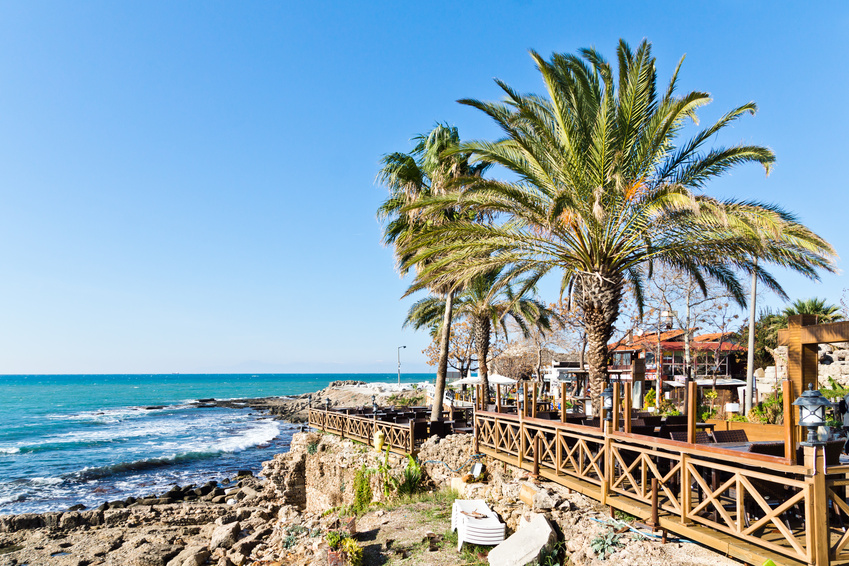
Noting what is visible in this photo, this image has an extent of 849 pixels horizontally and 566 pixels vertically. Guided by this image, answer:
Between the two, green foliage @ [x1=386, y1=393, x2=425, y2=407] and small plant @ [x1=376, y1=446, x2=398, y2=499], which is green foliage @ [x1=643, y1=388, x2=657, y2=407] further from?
green foliage @ [x1=386, y1=393, x2=425, y2=407]

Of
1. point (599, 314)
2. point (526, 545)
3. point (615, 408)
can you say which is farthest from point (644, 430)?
point (526, 545)

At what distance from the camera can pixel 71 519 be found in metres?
20.8

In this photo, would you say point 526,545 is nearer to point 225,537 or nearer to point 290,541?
point 290,541

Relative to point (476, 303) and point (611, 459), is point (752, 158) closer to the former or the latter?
point (611, 459)

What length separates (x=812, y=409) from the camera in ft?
20.1

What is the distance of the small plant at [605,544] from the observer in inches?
297

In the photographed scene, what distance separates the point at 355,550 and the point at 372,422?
9245mm

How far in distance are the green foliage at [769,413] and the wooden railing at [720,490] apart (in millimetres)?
10880

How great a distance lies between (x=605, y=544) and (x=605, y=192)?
21.1 ft

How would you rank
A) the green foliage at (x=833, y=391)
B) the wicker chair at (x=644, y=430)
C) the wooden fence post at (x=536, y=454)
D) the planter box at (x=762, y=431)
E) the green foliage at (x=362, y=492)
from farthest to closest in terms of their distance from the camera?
the green foliage at (x=833, y=391), the green foliage at (x=362, y=492), the planter box at (x=762, y=431), the wooden fence post at (x=536, y=454), the wicker chair at (x=644, y=430)

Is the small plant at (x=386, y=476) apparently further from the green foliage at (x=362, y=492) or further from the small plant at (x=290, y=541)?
the small plant at (x=290, y=541)

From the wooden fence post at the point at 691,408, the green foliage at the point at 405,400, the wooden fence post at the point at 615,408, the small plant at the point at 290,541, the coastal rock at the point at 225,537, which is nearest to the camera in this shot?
the wooden fence post at the point at 691,408

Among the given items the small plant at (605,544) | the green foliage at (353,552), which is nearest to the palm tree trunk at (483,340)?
the green foliage at (353,552)

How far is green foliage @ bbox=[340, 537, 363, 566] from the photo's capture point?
9.80 metres
